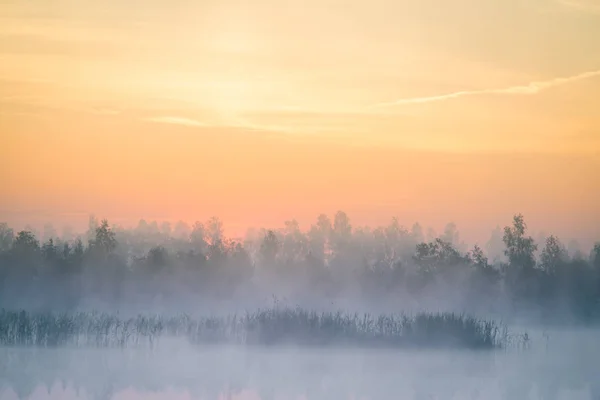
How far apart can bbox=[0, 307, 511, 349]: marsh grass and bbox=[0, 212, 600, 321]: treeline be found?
7.17 ft

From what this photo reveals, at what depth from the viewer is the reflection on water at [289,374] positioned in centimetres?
655

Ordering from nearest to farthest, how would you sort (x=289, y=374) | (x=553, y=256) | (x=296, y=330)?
1. (x=289, y=374)
2. (x=296, y=330)
3. (x=553, y=256)

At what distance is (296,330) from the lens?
8.96 metres

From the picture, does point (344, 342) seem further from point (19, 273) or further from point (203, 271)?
point (19, 273)

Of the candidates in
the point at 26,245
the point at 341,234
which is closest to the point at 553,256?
the point at 341,234

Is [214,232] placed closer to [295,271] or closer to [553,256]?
[295,271]

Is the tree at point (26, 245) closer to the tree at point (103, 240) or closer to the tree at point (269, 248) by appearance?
the tree at point (103, 240)

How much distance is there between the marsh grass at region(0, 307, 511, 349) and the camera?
A: 8.80m

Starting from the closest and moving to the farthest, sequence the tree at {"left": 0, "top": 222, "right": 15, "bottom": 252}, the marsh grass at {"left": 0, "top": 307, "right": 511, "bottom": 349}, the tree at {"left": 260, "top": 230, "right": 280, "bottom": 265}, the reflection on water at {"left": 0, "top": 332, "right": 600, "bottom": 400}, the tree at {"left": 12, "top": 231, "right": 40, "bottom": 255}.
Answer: the reflection on water at {"left": 0, "top": 332, "right": 600, "bottom": 400}, the marsh grass at {"left": 0, "top": 307, "right": 511, "bottom": 349}, the tree at {"left": 0, "top": 222, "right": 15, "bottom": 252}, the tree at {"left": 12, "top": 231, "right": 40, "bottom": 255}, the tree at {"left": 260, "top": 230, "right": 280, "bottom": 265}

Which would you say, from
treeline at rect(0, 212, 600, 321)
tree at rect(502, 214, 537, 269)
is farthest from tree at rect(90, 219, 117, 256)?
tree at rect(502, 214, 537, 269)

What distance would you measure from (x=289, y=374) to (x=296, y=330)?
1579 mm

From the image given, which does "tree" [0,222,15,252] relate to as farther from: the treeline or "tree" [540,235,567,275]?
"tree" [540,235,567,275]

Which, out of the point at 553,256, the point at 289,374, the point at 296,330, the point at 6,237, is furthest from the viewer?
the point at 553,256

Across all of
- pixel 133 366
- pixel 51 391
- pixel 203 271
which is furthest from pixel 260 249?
pixel 51 391
